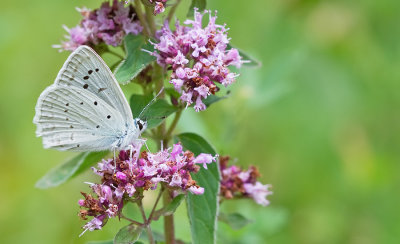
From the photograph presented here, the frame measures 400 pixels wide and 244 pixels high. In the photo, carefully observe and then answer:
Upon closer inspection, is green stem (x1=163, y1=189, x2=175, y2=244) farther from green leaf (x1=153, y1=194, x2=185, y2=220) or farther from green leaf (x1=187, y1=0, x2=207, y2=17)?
green leaf (x1=187, y1=0, x2=207, y2=17)

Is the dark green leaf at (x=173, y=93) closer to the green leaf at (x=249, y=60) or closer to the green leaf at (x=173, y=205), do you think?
the green leaf at (x=249, y=60)

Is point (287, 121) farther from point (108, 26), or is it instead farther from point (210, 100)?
point (108, 26)

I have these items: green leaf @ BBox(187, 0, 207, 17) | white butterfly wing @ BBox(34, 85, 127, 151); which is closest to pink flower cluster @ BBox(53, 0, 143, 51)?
green leaf @ BBox(187, 0, 207, 17)

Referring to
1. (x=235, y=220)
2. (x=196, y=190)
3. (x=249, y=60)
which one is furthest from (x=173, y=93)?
(x=235, y=220)

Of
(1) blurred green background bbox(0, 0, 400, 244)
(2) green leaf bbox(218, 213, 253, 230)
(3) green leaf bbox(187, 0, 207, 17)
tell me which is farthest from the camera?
(1) blurred green background bbox(0, 0, 400, 244)

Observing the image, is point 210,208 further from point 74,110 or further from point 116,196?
point 74,110

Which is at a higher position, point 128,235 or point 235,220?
point 235,220

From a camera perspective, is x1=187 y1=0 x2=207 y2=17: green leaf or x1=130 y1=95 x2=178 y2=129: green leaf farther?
x1=187 y1=0 x2=207 y2=17: green leaf

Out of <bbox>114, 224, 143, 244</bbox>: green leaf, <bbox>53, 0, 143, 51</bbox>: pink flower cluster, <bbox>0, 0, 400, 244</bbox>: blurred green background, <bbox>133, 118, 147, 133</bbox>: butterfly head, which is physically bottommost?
<bbox>114, 224, 143, 244</bbox>: green leaf
